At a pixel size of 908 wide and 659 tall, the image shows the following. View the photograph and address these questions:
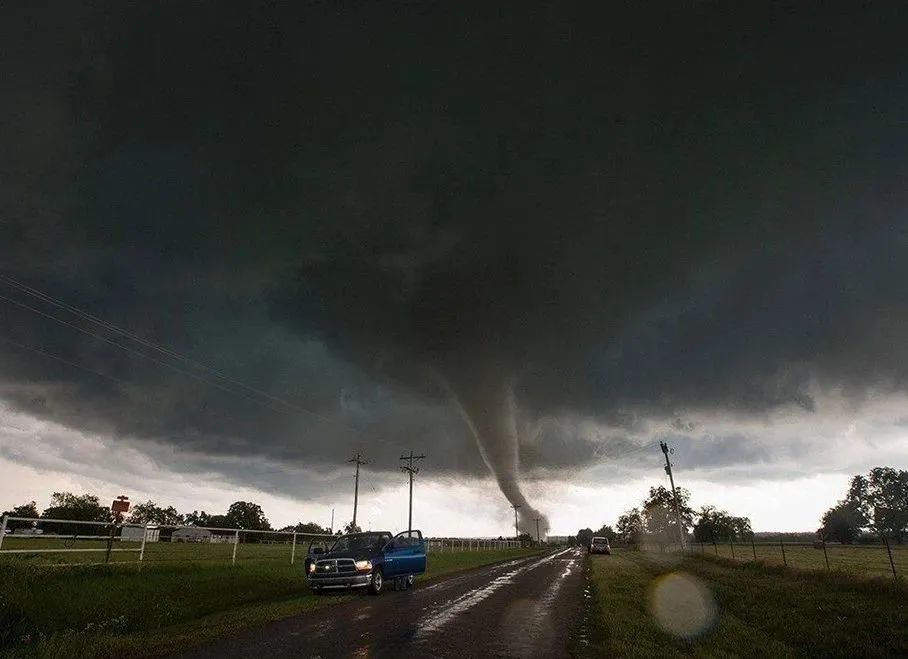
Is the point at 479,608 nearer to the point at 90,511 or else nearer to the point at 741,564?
the point at 741,564

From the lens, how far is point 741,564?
2775 cm

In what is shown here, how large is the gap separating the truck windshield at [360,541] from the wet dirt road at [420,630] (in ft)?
7.46

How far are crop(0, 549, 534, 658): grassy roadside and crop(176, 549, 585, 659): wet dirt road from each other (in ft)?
3.42

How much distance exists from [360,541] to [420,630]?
935 cm

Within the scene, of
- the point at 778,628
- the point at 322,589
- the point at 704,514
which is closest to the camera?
the point at 778,628

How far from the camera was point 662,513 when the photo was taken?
326 feet

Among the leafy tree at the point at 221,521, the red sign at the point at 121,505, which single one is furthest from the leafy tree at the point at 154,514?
the red sign at the point at 121,505

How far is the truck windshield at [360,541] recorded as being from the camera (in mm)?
18703

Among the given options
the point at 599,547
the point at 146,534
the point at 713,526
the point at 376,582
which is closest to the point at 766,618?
the point at 376,582

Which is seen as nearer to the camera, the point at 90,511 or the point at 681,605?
the point at 681,605

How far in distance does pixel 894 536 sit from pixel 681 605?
15736cm

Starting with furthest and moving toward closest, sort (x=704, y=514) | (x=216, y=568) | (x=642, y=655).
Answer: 1. (x=704, y=514)
2. (x=216, y=568)
3. (x=642, y=655)

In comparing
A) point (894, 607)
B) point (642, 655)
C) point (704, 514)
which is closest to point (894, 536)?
point (704, 514)

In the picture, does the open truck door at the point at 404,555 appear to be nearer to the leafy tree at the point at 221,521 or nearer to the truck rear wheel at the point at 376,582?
the truck rear wheel at the point at 376,582
